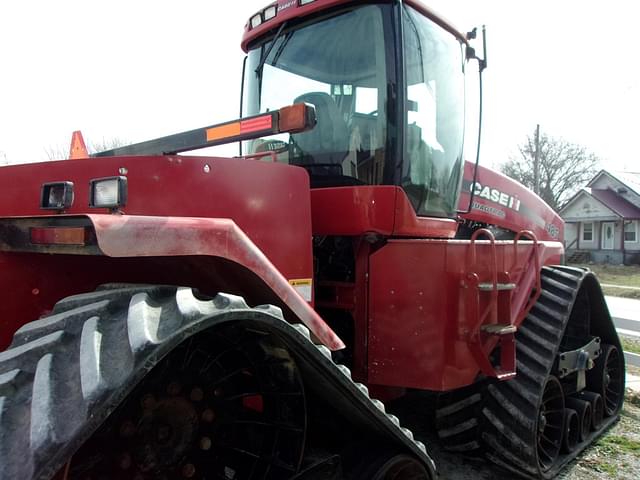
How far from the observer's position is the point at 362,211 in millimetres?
3170

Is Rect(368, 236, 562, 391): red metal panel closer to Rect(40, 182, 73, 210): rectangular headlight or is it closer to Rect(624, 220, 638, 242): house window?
Rect(40, 182, 73, 210): rectangular headlight

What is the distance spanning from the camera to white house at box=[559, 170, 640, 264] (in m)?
34.2

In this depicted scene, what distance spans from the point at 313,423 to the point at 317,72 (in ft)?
7.06

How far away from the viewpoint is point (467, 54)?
384 centimetres

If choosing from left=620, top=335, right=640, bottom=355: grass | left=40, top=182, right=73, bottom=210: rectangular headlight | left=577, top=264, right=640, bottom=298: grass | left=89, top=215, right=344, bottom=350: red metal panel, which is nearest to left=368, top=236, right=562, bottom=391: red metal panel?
left=89, top=215, right=344, bottom=350: red metal panel

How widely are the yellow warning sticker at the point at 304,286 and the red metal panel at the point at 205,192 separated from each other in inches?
1.0

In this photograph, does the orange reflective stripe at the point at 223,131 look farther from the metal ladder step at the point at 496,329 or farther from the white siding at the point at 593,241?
the white siding at the point at 593,241

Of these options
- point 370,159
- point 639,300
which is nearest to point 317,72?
point 370,159

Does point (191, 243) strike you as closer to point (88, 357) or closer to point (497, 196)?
point (88, 357)

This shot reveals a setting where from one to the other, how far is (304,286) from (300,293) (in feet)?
0.20

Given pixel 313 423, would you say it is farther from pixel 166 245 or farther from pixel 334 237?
pixel 334 237

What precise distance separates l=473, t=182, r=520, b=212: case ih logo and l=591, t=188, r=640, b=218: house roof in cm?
3336

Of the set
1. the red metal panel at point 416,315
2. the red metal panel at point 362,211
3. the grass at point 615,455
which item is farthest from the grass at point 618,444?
the red metal panel at point 362,211

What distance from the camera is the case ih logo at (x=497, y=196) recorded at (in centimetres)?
447
